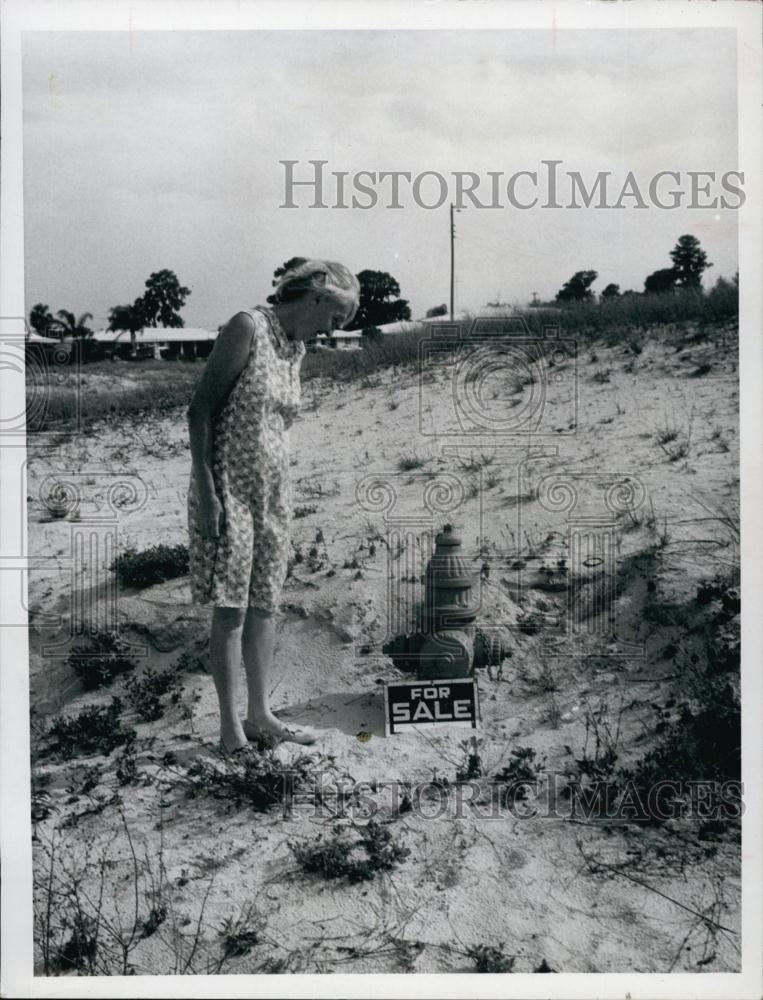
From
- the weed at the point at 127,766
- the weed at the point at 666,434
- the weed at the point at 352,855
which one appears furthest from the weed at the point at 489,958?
the weed at the point at 666,434

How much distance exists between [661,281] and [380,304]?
1.36m

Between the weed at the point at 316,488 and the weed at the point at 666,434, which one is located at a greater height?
the weed at the point at 666,434

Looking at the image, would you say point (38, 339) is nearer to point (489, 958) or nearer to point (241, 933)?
point (241, 933)

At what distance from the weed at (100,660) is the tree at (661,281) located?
3023mm

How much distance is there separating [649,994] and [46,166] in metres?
4.52

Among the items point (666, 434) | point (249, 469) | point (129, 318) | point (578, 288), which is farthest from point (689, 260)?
point (129, 318)

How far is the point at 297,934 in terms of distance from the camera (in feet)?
12.8

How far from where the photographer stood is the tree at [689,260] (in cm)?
422

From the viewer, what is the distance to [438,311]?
430cm

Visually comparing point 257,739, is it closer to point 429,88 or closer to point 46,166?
point 46,166

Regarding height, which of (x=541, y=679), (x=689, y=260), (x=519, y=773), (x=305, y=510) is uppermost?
(x=689, y=260)

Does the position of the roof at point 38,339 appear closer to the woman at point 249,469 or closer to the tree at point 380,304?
the woman at point 249,469

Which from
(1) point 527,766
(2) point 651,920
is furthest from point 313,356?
(2) point 651,920

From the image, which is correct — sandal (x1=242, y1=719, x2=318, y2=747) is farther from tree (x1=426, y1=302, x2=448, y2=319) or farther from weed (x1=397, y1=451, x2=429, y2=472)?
tree (x1=426, y1=302, x2=448, y2=319)
